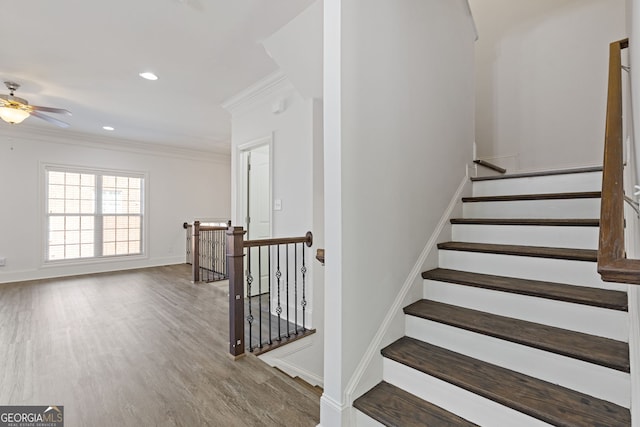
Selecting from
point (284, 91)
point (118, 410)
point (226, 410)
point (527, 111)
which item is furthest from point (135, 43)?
point (527, 111)

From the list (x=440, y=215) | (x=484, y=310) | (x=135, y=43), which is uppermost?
(x=135, y=43)

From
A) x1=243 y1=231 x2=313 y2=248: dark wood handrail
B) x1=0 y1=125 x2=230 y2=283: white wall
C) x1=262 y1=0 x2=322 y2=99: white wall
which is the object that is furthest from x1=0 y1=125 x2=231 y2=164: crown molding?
x1=243 y1=231 x2=313 y2=248: dark wood handrail

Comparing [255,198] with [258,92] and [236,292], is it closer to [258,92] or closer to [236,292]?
[258,92]

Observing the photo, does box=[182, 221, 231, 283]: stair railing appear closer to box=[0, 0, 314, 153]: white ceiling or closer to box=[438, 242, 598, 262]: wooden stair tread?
box=[0, 0, 314, 153]: white ceiling

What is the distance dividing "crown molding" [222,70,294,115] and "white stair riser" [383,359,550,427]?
3.01 m

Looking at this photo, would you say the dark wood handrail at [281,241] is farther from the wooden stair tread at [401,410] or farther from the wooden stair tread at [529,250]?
the wooden stair tread at [401,410]

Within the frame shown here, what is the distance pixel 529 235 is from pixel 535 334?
80cm

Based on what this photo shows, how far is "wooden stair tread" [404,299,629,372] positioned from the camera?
1.20m

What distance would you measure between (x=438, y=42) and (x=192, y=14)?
78.1 inches

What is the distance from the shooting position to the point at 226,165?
7500 millimetres

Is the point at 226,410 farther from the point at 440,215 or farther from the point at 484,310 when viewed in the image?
the point at 440,215

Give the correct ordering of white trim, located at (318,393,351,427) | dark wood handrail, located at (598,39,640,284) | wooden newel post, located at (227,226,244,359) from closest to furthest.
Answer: dark wood handrail, located at (598,39,640,284) < white trim, located at (318,393,351,427) < wooden newel post, located at (227,226,244,359)

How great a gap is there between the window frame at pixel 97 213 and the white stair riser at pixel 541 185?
6.34 metres

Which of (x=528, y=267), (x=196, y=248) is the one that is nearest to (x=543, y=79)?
(x=528, y=267)
